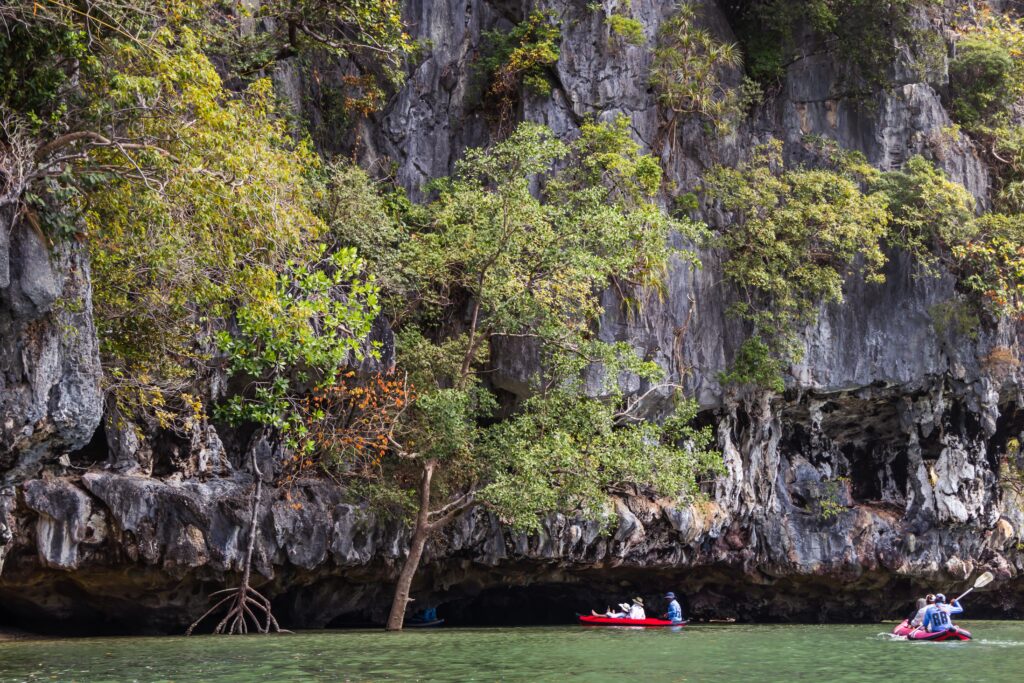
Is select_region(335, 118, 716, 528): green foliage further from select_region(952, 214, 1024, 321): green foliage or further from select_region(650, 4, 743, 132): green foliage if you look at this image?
select_region(952, 214, 1024, 321): green foliage

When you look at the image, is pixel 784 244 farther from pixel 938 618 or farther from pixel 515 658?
pixel 515 658

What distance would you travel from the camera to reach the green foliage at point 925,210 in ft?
86.1

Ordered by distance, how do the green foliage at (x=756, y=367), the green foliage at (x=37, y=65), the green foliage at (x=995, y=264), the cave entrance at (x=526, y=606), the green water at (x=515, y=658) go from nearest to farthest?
1. the green foliage at (x=37, y=65)
2. the green water at (x=515, y=658)
3. the green foliage at (x=756, y=367)
4. the green foliage at (x=995, y=264)
5. the cave entrance at (x=526, y=606)

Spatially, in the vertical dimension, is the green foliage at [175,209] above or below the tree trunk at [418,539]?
above

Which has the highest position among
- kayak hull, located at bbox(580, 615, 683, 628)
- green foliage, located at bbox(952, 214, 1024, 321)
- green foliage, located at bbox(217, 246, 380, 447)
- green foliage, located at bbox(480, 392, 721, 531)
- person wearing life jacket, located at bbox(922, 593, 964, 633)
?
green foliage, located at bbox(952, 214, 1024, 321)

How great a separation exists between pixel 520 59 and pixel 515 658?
15347 millimetres

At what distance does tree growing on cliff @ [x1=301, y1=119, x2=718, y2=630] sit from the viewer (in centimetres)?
2000

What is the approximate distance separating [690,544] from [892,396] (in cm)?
694

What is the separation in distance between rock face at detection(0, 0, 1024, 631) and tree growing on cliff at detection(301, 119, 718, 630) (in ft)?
4.51

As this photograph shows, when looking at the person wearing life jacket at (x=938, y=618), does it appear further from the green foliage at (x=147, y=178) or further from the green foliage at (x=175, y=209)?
the green foliage at (x=175, y=209)

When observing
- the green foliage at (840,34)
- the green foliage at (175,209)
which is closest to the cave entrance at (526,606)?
the green foliage at (840,34)

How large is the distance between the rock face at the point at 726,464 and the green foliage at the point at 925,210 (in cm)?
78

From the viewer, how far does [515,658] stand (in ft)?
49.6

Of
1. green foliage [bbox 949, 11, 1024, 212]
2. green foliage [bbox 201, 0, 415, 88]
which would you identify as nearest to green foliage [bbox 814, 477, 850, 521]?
green foliage [bbox 949, 11, 1024, 212]
